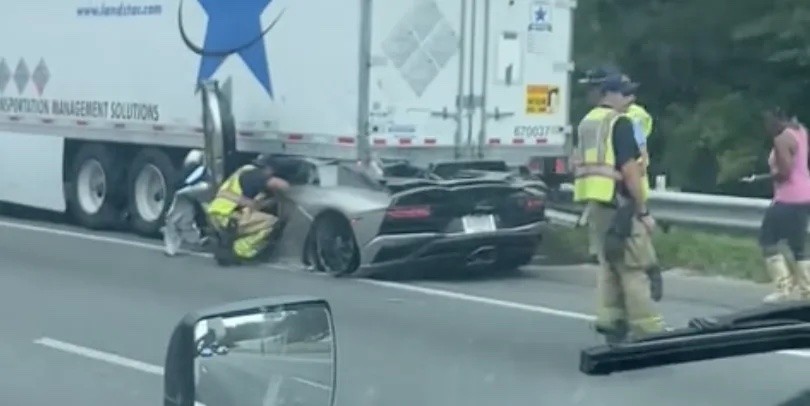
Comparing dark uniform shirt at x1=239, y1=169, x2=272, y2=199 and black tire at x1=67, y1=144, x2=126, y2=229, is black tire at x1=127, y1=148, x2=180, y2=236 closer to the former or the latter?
black tire at x1=67, y1=144, x2=126, y2=229

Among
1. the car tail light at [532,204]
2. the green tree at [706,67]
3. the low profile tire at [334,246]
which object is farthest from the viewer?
the green tree at [706,67]

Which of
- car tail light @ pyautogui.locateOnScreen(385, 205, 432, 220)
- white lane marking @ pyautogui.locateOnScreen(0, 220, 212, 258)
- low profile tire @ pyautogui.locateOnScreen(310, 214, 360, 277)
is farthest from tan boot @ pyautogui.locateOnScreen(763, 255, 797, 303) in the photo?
white lane marking @ pyautogui.locateOnScreen(0, 220, 212, 258)

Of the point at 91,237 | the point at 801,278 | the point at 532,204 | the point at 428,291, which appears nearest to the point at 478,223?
the point at 532,204

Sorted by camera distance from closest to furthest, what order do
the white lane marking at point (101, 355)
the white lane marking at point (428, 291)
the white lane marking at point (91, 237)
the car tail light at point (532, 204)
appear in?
the white lane marking at point (101, 355), the white lane marking at point (428, 291), the car tail light at point (532, 204), the white lane marking at point (91, 237)

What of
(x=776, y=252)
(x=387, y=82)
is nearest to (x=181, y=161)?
(x=387, y=82)

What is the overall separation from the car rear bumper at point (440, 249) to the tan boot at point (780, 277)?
2.74 metres

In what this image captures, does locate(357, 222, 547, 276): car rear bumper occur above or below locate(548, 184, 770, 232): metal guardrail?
below

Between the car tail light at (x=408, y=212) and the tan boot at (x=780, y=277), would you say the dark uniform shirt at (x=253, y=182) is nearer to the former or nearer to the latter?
the car tail light at (x=408, y=212)

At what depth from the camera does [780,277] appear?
44.3 ft

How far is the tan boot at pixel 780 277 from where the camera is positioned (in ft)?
44.1

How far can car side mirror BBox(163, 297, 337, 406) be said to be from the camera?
3287mm

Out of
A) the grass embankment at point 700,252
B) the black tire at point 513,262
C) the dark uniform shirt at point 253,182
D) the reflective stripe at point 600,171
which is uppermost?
the reflective stripe at point 600,171

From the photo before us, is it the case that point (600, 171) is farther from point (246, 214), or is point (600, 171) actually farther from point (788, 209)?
point (246, 214)

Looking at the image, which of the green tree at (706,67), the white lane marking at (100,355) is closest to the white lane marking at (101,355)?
the white lane marking at (100,355)
